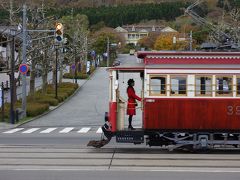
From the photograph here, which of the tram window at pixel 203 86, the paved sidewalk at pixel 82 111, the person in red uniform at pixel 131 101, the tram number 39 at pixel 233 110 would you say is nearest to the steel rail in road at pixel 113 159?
the person in red uniform at pixel 131 101

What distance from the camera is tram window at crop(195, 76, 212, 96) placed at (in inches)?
660

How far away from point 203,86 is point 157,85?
1.43m

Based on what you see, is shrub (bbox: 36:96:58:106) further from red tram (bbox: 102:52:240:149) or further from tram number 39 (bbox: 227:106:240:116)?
tram number 39 (bbox: 227:106:240:116)

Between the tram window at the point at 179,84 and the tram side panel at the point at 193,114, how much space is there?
0.22m

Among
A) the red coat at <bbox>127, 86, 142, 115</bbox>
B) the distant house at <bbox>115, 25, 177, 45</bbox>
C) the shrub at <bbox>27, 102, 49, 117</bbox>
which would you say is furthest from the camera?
the distant house at <bbox>115, 25, 177, 45</bbox>

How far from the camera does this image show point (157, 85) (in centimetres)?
1686

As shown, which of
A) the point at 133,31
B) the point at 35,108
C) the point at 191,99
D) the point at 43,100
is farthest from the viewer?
the point at 133,31

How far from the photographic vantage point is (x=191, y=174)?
1260cm

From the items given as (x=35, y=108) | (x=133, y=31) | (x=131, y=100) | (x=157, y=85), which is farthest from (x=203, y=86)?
(x=133, y=31)

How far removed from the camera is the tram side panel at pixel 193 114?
1672 centimetres

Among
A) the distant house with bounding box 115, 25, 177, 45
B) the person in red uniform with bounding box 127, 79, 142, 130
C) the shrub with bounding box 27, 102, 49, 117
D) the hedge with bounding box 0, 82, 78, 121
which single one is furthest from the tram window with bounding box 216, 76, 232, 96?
the distant house with bounding box 115, 25, 177, 45

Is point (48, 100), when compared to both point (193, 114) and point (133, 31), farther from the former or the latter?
point (133, 31)

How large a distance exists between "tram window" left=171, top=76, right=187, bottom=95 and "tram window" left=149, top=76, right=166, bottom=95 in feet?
0.92

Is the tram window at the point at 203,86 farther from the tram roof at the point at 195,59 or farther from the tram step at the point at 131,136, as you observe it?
the tram step at the point at 131,136
